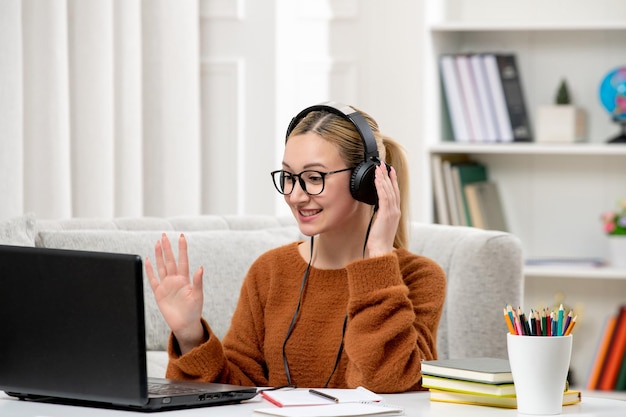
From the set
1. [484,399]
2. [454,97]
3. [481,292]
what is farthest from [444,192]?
[484,399]

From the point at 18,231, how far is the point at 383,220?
84 centimetres

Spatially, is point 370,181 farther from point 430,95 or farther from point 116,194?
point 430,95

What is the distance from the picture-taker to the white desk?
4.25 feet

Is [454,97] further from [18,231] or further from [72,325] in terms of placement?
[72,325]

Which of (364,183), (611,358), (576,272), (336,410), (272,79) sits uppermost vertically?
(272,79)

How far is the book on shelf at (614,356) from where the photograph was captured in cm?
342

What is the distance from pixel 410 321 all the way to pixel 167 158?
178 cm

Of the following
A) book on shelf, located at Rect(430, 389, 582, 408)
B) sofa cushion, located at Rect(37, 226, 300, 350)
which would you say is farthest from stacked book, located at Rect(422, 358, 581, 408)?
sofa cushion, located at Rect(37, 226, 300, 350)

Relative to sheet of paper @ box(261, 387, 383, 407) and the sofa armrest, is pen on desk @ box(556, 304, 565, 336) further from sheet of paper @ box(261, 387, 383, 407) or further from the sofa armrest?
the sofa armrest

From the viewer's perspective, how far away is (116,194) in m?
3.05

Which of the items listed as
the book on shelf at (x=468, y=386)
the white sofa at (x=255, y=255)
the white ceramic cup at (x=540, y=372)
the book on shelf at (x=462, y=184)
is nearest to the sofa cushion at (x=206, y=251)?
the white sofa at (x=255, y=255)

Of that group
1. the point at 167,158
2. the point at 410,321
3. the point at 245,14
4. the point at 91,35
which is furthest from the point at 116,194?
the point at 410,321

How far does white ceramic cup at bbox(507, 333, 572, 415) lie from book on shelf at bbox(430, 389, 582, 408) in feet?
0.12

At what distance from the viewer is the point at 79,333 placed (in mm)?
1289
